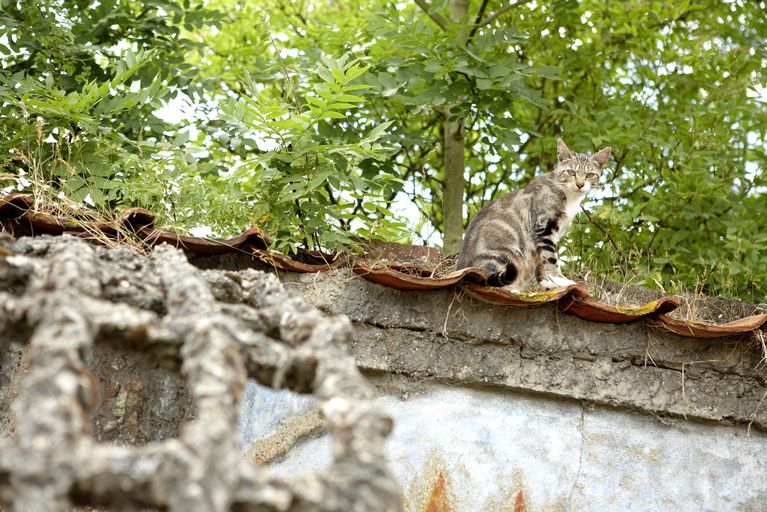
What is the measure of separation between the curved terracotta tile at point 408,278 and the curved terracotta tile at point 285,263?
0.48ft

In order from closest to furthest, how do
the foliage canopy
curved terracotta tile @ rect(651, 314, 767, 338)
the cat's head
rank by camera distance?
curved terracotta tile @ rect(651, 314, 767, 338) < the foliage canopy < the cat's head

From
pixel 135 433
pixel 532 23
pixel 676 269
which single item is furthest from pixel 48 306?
pixel 532 23

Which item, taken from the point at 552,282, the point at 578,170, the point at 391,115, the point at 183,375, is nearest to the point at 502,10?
the point at 391,115

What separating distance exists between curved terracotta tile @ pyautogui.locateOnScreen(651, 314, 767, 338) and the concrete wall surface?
1.47 feet

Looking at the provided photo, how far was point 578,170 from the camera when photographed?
19.4 ft

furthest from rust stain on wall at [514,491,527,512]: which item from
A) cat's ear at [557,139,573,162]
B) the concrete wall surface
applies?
cat's ear at [557,139,573,162]

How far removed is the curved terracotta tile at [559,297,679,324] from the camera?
4108mm

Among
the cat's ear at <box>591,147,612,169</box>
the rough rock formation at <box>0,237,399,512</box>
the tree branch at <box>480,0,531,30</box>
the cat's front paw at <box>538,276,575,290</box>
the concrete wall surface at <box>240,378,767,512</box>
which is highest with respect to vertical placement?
the tree branch at <box>480,0,531,30</box>

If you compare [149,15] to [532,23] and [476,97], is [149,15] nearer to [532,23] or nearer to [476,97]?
[476,97]

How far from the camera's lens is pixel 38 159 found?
4.50 metres

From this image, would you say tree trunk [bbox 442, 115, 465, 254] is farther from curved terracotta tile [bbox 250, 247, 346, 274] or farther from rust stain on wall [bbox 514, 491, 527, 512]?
rust stain on wall [bbox 514, 491, 527, 512]

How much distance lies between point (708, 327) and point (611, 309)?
0.48 m

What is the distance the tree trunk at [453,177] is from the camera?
22.4 ft

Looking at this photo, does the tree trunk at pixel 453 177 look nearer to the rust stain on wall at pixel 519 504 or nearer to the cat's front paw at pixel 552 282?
the cat's front paw at pixel 552 282
